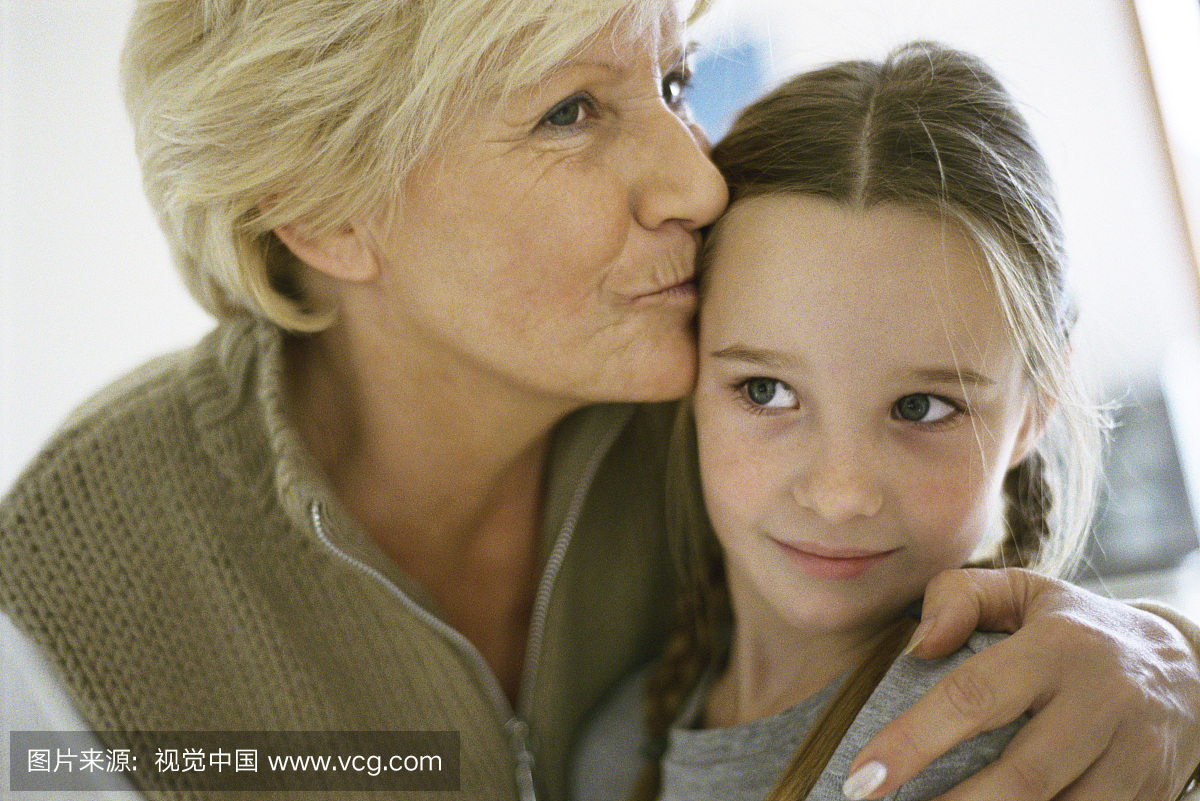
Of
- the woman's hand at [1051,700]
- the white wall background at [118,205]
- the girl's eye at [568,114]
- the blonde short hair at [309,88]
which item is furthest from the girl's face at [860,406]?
→ the white wall background at [118,205]

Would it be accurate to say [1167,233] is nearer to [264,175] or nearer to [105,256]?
[264,175]

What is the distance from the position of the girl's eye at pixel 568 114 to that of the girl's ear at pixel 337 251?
11.3 inches

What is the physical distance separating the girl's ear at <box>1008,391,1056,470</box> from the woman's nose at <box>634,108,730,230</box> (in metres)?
0.41

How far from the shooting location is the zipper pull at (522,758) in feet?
4.15

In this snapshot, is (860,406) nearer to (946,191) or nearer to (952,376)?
(952,376)

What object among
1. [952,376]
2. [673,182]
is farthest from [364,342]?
[952,376]

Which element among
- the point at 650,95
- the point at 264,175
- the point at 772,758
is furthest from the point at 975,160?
the point at 264,175

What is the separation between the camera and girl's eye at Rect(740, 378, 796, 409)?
3.59ft

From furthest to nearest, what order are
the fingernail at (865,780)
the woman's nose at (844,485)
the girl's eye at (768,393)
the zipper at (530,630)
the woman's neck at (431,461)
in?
the woman's neck at (431,461)
the zipper at (530,630)
the girl's eye at (768,393)
the woman's nose at (844,485)
the fingernail at (865,780)

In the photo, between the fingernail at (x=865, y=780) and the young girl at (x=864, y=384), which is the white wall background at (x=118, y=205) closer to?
the young girl at (x=864, y=384)

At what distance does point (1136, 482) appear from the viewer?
185cm

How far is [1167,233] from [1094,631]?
1.65 m

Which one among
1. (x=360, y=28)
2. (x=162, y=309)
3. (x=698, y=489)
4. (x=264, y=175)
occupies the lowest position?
(x=698, y=489)

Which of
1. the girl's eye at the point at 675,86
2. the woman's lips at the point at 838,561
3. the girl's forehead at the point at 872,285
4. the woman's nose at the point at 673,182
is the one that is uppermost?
the girl's eye at the point at 675,86
